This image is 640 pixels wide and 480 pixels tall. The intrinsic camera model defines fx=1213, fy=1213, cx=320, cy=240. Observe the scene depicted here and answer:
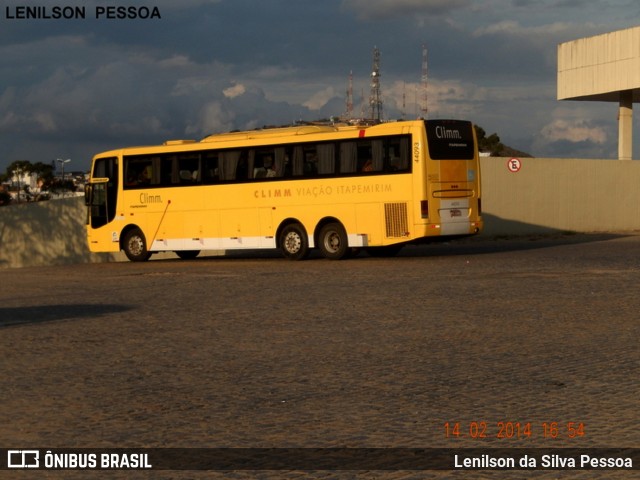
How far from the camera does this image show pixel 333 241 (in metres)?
30.0

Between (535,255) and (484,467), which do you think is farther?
(535,255)

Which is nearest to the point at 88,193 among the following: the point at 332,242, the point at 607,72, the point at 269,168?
the point at 269,168

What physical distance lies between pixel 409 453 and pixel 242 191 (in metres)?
24.5

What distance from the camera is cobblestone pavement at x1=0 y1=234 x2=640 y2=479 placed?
318 inches

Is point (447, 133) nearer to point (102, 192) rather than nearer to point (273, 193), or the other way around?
point (273, 193)

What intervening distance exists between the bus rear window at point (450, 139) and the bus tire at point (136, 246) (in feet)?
30.6

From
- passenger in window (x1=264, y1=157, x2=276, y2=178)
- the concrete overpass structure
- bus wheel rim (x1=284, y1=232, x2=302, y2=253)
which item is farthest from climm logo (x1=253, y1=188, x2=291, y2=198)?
the concrete overpass structure

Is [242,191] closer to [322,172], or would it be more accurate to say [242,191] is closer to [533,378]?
[322,172]

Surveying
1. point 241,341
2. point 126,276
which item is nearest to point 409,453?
point 241,341

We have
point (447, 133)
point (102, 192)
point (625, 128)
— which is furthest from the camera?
point (625, 128)

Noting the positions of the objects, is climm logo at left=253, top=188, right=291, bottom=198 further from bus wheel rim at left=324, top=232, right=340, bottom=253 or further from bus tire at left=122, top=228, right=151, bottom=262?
bus tire at left=122, top=228, right=151, bottom=262

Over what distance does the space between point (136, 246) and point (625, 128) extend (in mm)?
26245

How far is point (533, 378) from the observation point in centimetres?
1024

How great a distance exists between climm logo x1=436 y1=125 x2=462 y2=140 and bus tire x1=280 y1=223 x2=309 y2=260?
4.30 m
